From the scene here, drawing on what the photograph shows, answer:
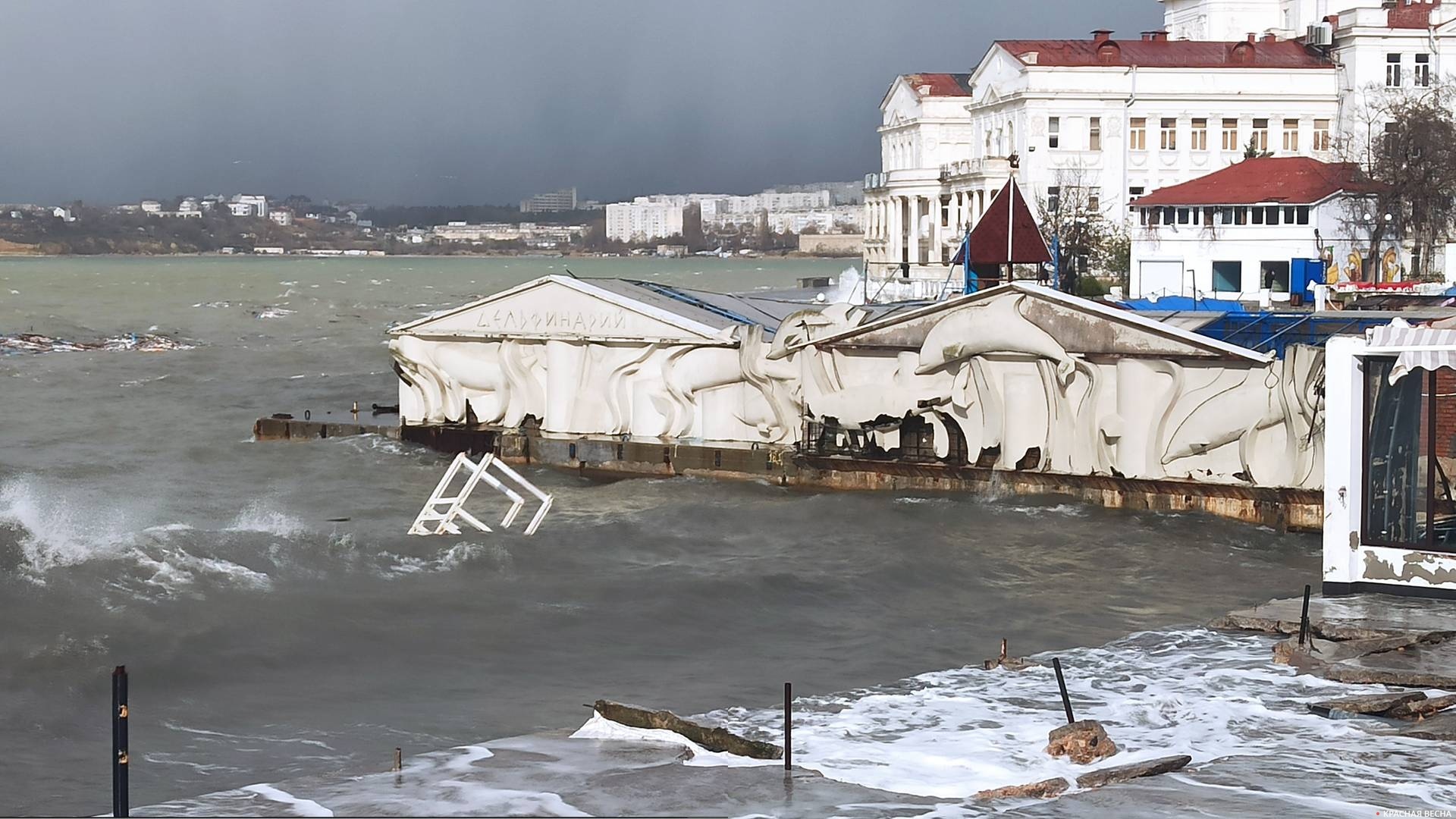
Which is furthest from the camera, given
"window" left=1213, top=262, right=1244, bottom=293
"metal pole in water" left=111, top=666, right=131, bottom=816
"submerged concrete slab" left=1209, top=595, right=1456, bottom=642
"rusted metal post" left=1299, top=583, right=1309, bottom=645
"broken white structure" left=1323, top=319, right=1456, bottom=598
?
"window" left=1213, top=262, right=1244, bottom=293

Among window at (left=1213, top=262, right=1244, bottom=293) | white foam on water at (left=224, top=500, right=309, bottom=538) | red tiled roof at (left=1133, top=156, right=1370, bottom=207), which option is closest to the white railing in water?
white foam on water at (left=224, top=500, right=309, bottom=538)

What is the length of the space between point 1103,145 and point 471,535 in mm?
46763

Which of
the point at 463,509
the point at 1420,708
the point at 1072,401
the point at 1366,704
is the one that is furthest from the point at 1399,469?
the point at 463,509

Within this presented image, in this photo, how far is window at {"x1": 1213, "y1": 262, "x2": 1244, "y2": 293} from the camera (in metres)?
56.7

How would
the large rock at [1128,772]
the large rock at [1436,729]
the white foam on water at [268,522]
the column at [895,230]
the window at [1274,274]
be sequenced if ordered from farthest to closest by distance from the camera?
the column at [895,230], the window at [1274,274], the white foam on water at [268,522], the large rock at [1436,729], the large rock at [1128,772]

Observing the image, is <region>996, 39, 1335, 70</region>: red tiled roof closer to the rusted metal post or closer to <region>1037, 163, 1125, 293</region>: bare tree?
<region>1037, 163, 1125, 293</region>: bare tree

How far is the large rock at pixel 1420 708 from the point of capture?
43.0 ft

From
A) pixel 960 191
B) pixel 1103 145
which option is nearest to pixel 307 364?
pixel 960 191

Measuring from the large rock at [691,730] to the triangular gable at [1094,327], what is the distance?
52.8 feet

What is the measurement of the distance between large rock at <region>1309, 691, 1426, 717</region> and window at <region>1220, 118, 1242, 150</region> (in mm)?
57271

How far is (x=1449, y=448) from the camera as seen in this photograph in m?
17.9

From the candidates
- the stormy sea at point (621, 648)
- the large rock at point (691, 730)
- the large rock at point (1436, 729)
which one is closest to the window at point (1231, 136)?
the stormy sea at point (621, 648)

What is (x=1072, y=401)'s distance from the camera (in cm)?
2917

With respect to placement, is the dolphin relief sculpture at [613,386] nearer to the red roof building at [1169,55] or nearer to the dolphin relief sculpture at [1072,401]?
the dolphin relief sculpture at [1072,401]
